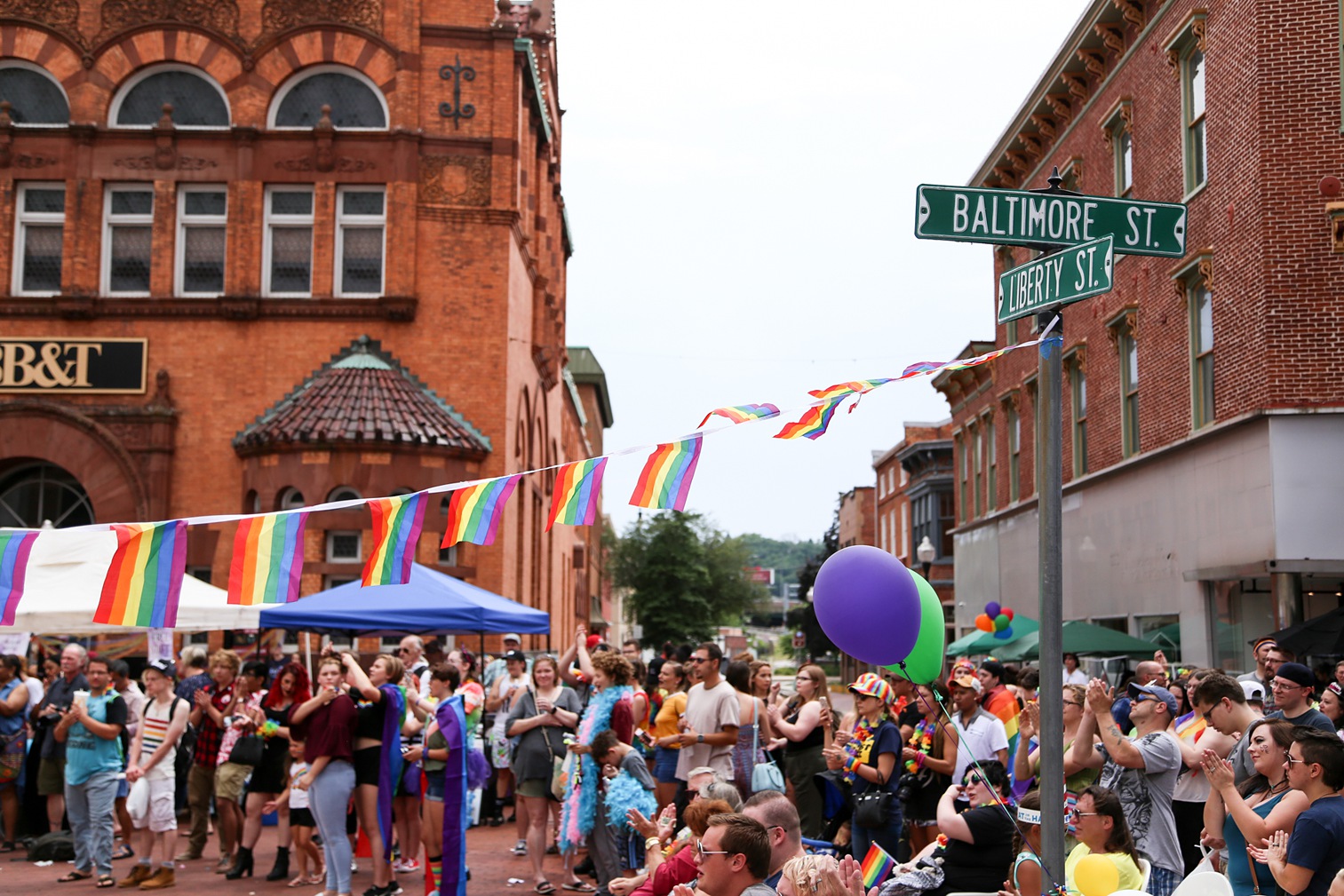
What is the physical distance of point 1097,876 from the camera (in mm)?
5848

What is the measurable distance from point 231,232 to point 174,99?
2.95m

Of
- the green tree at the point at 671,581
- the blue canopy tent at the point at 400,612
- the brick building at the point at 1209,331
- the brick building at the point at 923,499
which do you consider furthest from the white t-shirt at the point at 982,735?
the green tree at the point at 671,581

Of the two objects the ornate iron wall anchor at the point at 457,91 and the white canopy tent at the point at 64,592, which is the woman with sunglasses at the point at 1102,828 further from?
the ornate iron wall anchor at the point at 457,91

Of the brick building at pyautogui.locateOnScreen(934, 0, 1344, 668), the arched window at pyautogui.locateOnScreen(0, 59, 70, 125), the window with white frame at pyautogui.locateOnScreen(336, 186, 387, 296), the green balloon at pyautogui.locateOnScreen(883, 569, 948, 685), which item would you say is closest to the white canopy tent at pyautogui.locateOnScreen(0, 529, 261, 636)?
the green balloon at pyautogui.locateOnScreen(883, 569, 948, 685)

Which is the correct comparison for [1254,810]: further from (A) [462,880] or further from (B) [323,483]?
(B) [323,483]

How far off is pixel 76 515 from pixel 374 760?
17.8 m

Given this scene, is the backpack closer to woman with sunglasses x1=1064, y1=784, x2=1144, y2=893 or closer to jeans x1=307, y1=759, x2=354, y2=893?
jeans x1=307, y1=759, x2=354, y2=893

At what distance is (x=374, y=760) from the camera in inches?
440

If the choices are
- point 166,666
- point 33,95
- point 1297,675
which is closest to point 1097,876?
point 1297,675

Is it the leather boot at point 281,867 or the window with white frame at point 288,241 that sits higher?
the window with white frame at point 288,241

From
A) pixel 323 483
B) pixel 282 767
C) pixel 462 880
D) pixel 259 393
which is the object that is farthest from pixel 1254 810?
pixel 259 393

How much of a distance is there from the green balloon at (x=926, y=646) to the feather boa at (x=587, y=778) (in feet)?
14.1

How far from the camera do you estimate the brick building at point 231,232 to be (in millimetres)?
25594

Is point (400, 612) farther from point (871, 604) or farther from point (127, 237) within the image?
point (127, 237)
